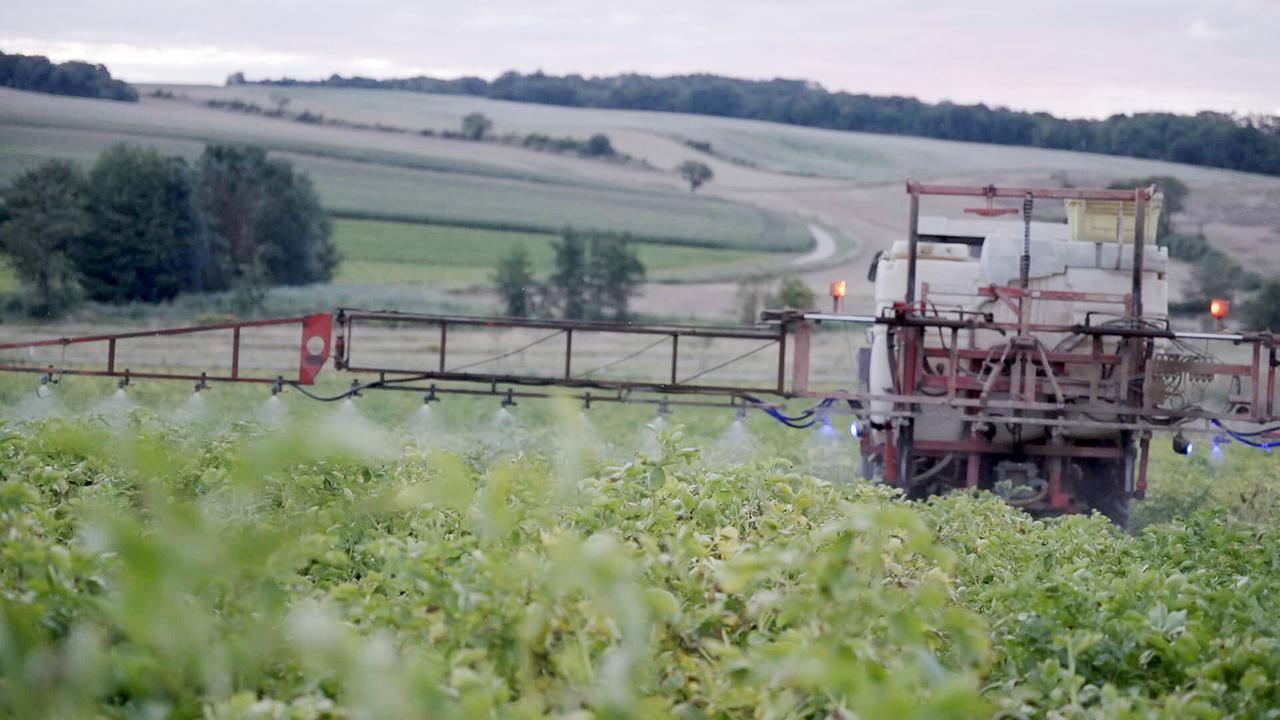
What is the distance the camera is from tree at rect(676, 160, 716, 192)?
67.1 meters

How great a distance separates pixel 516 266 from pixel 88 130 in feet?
48.0

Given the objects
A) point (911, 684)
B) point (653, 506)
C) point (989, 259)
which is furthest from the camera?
point (989, 259)

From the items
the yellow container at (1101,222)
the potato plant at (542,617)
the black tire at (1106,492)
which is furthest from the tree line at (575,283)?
the potato plant at (542,617)

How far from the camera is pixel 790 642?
485 cm

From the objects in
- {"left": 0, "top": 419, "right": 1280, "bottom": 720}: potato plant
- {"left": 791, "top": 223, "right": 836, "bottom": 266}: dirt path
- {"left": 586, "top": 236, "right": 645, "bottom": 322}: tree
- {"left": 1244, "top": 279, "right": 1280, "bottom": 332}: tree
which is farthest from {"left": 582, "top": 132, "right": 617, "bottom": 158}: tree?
{"left": 0, "top": 419, "right": 1280, "bottom": 720}: potato plant

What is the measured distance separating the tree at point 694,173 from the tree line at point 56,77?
2377 cm

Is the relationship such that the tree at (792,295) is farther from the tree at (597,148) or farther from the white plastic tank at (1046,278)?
the white plastic tank at (1046,278)

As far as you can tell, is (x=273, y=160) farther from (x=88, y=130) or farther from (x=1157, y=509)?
(x=1157, y=509)

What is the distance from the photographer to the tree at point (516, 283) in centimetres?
5172

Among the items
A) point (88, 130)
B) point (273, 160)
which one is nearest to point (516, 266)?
point (273, 160)

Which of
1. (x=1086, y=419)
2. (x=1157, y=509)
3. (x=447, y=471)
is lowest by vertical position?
(x=1157, y=509)

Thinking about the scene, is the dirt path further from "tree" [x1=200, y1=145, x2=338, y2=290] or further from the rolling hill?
"tree" [x1=200, y1=145, x2=338, y2=290]

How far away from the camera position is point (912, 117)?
67.9 metres

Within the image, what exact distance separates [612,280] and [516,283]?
3.46 meters
